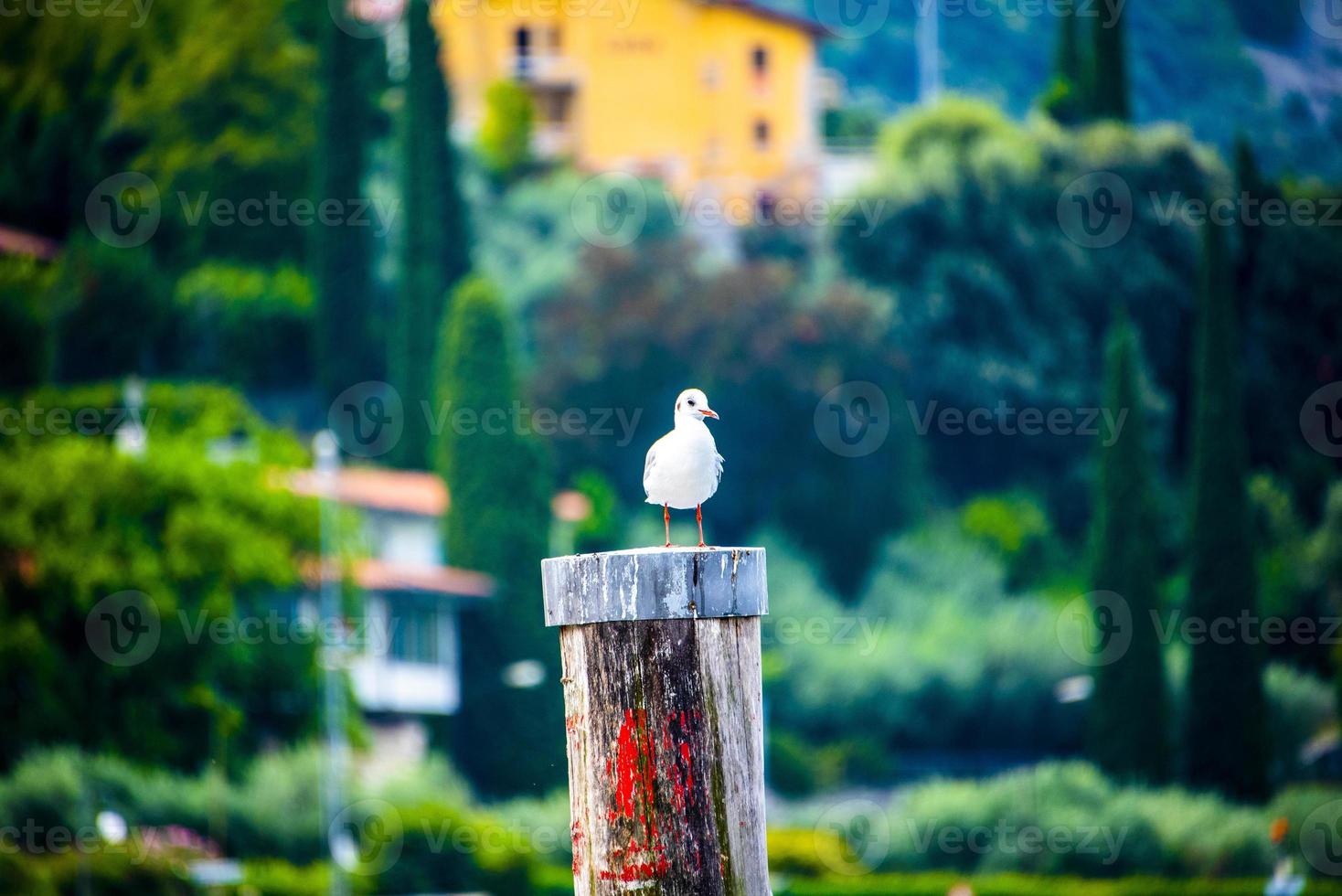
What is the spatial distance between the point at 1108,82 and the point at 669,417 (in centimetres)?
1403

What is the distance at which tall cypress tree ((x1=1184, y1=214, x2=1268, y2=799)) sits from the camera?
A: 3086 cm

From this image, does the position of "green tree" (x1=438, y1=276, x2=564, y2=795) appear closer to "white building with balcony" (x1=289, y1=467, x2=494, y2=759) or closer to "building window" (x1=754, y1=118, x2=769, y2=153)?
"white building with balcony" (x1=289, y1=467, x2=494, y2=759)

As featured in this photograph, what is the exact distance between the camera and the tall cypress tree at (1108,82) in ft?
139

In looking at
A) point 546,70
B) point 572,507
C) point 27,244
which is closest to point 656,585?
point 572,507

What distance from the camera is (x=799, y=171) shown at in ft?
149

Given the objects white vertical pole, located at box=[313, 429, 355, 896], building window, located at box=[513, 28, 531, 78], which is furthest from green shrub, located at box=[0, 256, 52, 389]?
building window, located at box=[513, 28, 531, 78]

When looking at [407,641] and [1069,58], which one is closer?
[407,641]

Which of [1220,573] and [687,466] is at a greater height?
[687,466]

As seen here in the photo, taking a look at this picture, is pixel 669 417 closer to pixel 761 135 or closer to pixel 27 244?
pixel 761 135

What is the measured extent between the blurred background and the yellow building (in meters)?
0.12

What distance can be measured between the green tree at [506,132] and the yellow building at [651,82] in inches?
28.9

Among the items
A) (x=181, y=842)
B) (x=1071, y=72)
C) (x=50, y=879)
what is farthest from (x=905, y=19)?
(x=50, y=879)

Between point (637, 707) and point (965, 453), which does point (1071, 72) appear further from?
point (637, 707)

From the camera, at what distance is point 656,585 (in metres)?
3.26
